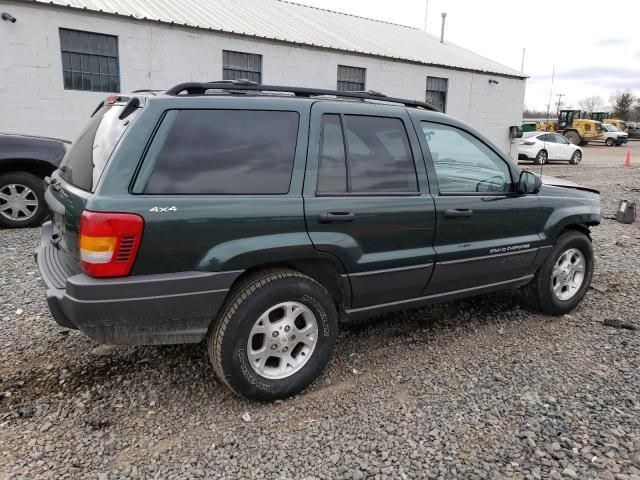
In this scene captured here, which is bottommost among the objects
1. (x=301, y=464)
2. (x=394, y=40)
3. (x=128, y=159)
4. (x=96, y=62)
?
(x=301, y=464)

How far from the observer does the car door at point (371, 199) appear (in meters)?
3.00

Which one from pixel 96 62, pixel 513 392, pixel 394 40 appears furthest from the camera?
pixel 394 40

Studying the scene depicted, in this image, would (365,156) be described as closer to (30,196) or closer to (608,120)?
(30,196)

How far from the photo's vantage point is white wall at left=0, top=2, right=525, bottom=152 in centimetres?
1200

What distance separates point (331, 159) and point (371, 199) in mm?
360

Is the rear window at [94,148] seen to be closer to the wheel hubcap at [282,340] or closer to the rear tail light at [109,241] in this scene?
the rear tail light at [109,241]

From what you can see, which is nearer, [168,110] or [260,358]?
[168,110]

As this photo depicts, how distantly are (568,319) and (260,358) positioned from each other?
2.94 metres

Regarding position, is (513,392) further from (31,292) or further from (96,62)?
(96,62)

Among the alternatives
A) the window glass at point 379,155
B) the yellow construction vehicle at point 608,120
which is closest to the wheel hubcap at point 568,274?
the window glass at point 379,155

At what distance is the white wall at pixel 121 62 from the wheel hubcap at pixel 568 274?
12.3m

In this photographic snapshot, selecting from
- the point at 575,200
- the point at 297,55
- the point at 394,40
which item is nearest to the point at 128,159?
the point at 575,200

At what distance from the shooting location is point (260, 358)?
2.92 meters

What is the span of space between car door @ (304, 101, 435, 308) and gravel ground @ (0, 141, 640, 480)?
25.2 inches
